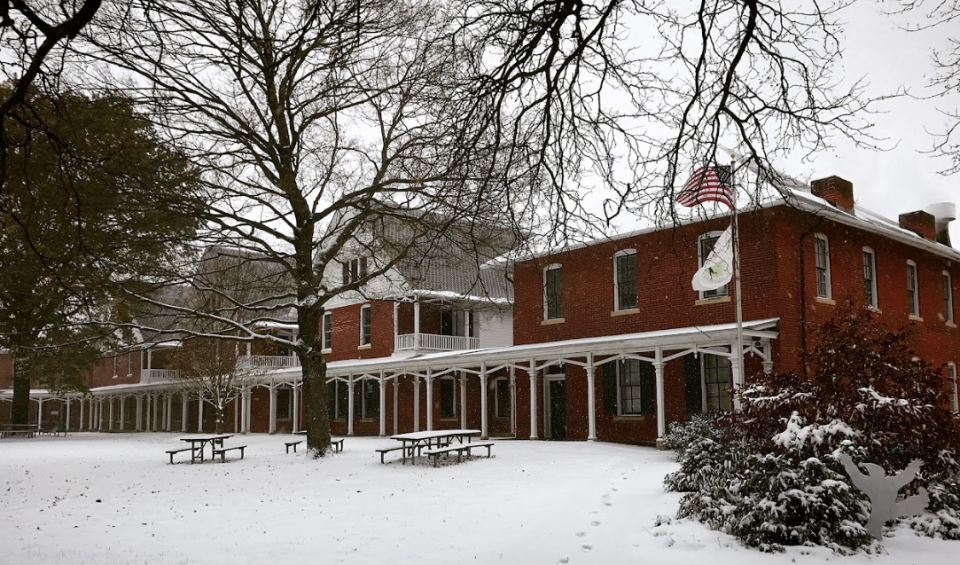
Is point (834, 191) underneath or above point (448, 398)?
above

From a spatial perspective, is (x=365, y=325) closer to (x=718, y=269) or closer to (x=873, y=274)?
(x=873, y=274)

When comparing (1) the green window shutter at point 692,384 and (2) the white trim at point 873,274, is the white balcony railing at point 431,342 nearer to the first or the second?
(1) the green window shutter at point 692,384

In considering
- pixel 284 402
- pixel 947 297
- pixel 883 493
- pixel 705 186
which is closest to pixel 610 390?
pixel 705 186

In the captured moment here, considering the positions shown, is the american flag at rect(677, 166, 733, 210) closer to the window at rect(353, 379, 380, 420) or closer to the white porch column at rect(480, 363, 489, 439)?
the white porch column at rect(480, 363, 489, 439)

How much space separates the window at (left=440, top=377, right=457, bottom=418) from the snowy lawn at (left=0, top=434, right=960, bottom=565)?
12.6m

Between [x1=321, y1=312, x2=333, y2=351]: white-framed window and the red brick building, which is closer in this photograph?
the red brick building

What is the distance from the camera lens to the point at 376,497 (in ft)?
40.5

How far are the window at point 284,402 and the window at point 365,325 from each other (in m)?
5.62

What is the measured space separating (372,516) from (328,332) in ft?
82.2

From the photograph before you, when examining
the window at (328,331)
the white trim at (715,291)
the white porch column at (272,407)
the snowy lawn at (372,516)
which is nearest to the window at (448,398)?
the window at (328,331)

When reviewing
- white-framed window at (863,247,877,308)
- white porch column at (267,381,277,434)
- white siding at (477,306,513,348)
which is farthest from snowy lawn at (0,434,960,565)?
white porch column at (267,381,277,434)

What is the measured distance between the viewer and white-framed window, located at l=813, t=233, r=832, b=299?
20703 millimetres

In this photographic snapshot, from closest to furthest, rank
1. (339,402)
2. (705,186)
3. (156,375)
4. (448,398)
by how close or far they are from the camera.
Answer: (705,186) → (448,398) → (339,402) → (156,375)

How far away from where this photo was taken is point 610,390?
2292 cm
